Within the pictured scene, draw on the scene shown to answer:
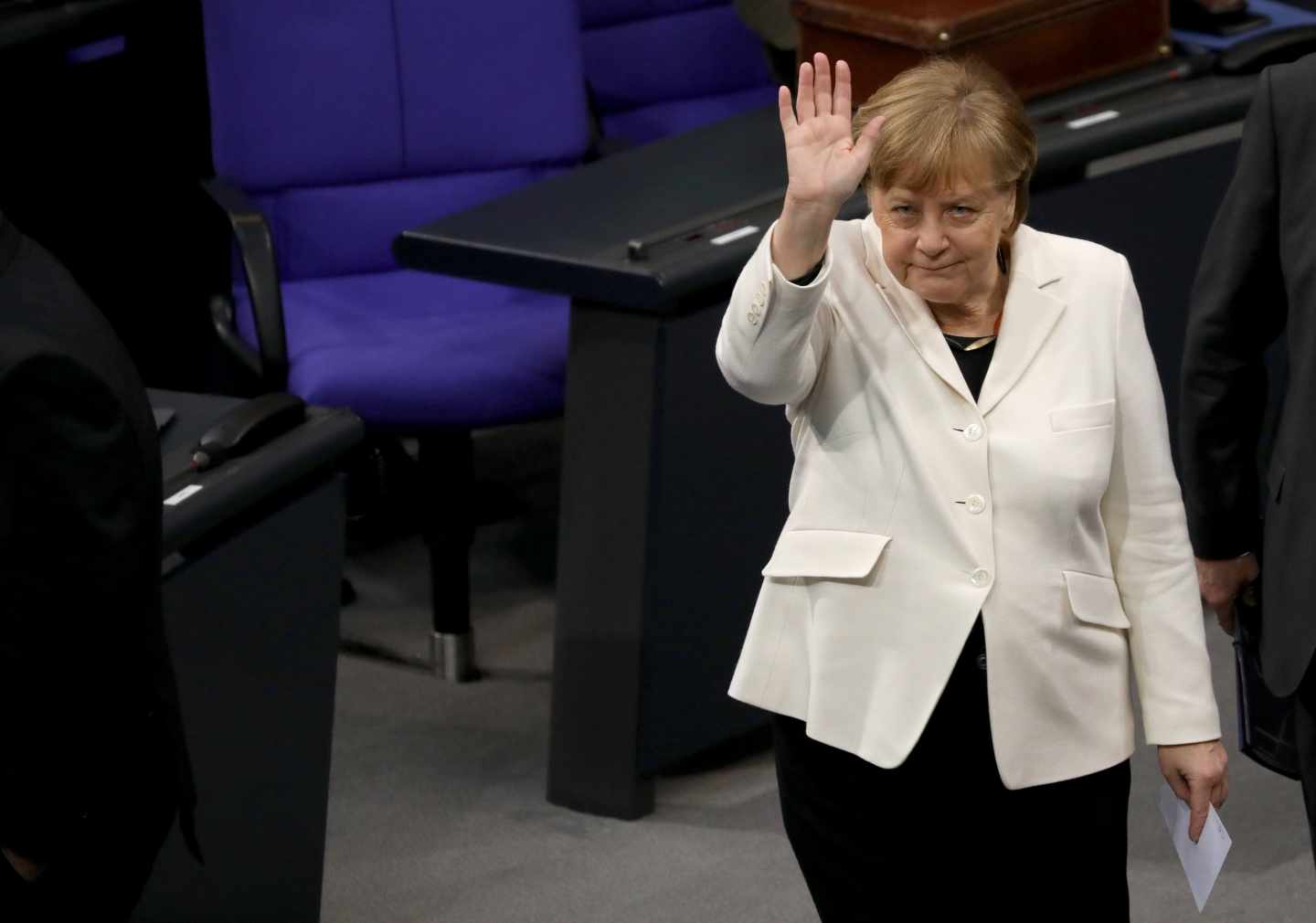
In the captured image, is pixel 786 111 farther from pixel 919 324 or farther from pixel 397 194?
pixel 397 194

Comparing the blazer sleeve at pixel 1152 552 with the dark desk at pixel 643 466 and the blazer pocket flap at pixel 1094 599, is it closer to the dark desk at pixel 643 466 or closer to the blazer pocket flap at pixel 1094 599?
the blazer pocket flap at pixel 1094 599

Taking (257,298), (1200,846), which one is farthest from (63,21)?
(1200,846)

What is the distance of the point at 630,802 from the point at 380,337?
3.20 feet

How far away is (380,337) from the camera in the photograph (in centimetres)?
368

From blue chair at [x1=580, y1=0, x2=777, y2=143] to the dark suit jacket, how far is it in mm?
2511

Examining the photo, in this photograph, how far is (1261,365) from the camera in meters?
2.14

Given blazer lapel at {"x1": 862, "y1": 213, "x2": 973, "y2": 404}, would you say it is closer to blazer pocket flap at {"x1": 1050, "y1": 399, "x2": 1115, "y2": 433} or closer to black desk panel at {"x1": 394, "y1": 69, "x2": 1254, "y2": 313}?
blazer pocket flap at {"x1": 1050, "y1": 399, "x2": 1115, "y2": 433}

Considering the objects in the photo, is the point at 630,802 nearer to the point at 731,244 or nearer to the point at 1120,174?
the point at 731,244

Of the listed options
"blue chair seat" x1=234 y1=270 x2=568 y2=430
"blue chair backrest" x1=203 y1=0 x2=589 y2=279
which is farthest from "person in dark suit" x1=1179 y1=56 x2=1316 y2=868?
"blue chair backrest" x1=203 y1=0 x2=589 y2=279

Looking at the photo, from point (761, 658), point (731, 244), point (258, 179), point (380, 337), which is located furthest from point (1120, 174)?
point (761, 658)

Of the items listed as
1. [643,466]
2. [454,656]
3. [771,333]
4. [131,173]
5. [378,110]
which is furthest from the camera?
[131,173]

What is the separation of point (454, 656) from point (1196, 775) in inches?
75.5

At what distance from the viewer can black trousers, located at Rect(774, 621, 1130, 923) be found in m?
1.91

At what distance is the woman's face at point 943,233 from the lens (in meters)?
1.88
